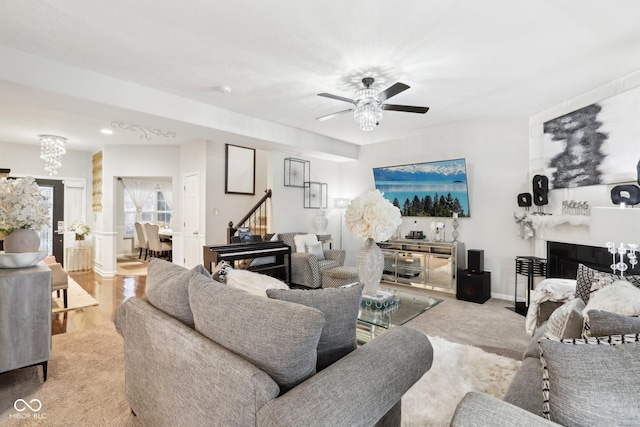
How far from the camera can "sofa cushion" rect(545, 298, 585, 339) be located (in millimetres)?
1436

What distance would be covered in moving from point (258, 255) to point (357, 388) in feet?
12.3

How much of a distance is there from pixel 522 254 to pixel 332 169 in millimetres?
3696

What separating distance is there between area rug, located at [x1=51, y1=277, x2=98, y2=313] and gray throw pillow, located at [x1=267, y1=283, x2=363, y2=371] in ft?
12.1

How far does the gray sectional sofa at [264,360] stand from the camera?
38.7 inches

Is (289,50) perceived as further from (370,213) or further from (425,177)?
(425,177)

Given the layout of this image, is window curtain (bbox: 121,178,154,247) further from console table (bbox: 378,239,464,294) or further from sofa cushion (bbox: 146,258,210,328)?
sofa cushion (bbox: 146,258,210,328)

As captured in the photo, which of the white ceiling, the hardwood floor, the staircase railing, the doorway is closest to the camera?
the white ceiling

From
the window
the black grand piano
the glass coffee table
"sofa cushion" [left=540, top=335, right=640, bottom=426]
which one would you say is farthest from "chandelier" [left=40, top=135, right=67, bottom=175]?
"sofa cushion" [left=540, top=335, right=640, bottom=426]

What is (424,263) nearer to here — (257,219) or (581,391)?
(257,219)

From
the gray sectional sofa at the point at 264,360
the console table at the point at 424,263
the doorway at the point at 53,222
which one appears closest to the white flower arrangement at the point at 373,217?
the gray sectional sofa at the point at 264,360

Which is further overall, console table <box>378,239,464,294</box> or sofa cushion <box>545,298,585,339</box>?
console table <box>378,239,464,294</box>

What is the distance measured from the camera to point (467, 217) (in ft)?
16.0

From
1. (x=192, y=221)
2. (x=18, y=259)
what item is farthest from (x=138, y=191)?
(x=18, y=259)

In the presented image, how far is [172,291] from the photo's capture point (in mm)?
1553
